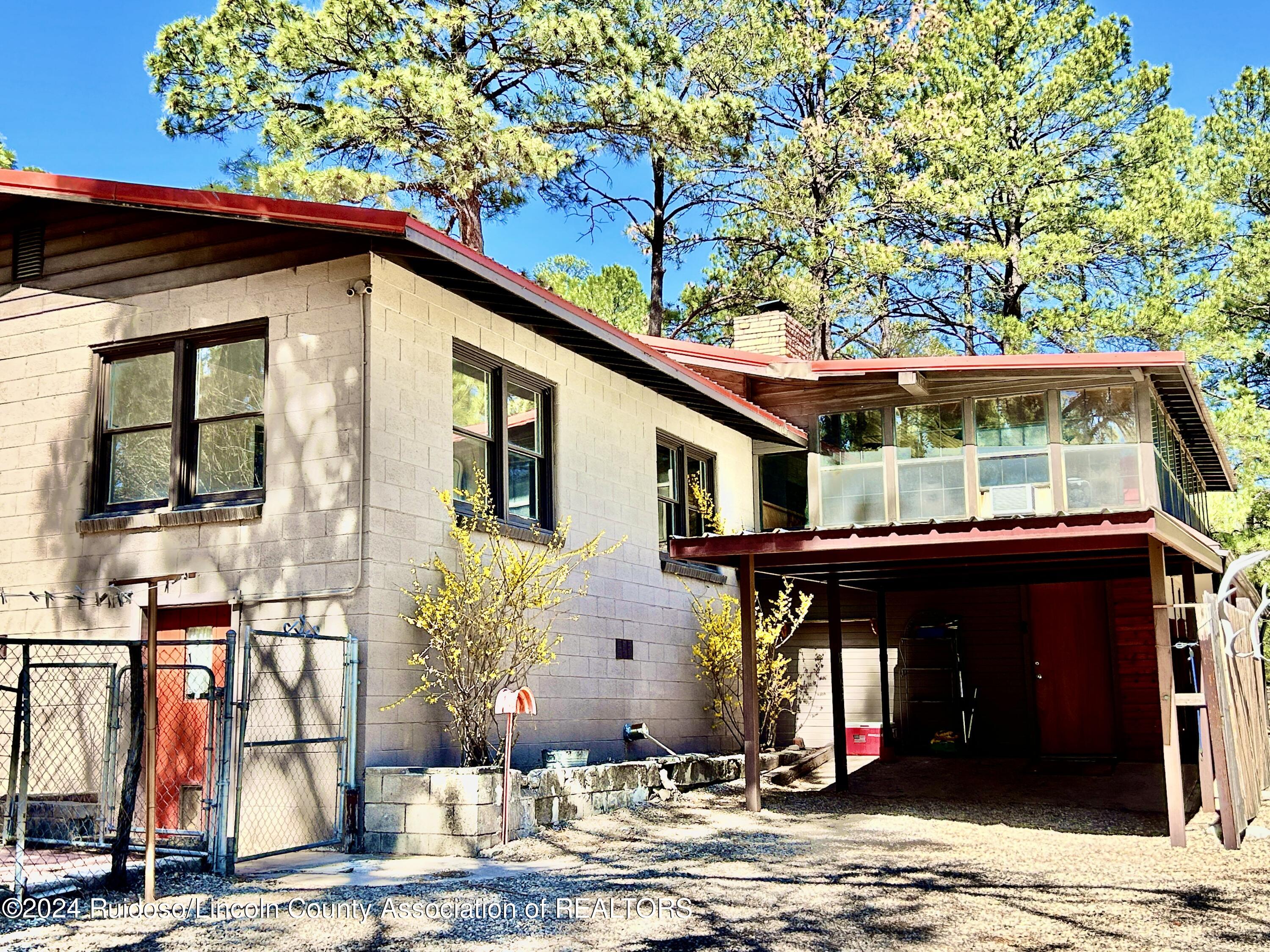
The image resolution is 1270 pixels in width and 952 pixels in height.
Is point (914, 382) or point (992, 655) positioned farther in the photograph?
point (992, 655)

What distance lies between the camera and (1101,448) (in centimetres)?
1459

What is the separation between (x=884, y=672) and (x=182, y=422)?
10403mm

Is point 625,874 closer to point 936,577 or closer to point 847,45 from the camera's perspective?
point 936,577

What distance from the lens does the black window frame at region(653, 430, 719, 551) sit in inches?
615

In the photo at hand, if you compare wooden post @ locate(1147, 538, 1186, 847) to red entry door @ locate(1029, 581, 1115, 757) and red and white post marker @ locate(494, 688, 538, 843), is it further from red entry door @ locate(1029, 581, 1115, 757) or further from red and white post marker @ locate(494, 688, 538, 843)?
red entry door @ locate(1029, 581, 1115, 757)

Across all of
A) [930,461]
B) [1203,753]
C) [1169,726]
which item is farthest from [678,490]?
[1169,726]

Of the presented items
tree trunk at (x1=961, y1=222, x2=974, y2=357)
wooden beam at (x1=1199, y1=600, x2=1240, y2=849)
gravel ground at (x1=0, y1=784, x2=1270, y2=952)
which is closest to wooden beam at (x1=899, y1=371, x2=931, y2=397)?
wooden beam at (x1=1199, y1=600, x2=1240, y2=849)

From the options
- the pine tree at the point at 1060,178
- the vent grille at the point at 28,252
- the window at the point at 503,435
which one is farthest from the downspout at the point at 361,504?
the pine tree at the point at 1060,178

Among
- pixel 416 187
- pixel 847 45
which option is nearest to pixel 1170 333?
pixel 847 45

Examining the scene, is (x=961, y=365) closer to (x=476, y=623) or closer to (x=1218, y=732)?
(x=1218, y=732)

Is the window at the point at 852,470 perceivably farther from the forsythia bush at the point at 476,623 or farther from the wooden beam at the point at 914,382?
the forsythia bush at the point at 476,623

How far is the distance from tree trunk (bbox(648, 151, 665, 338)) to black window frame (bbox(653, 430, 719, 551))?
11.8m

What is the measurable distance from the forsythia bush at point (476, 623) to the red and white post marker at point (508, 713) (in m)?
0.26

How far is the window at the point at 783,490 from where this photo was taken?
18.4 meters
